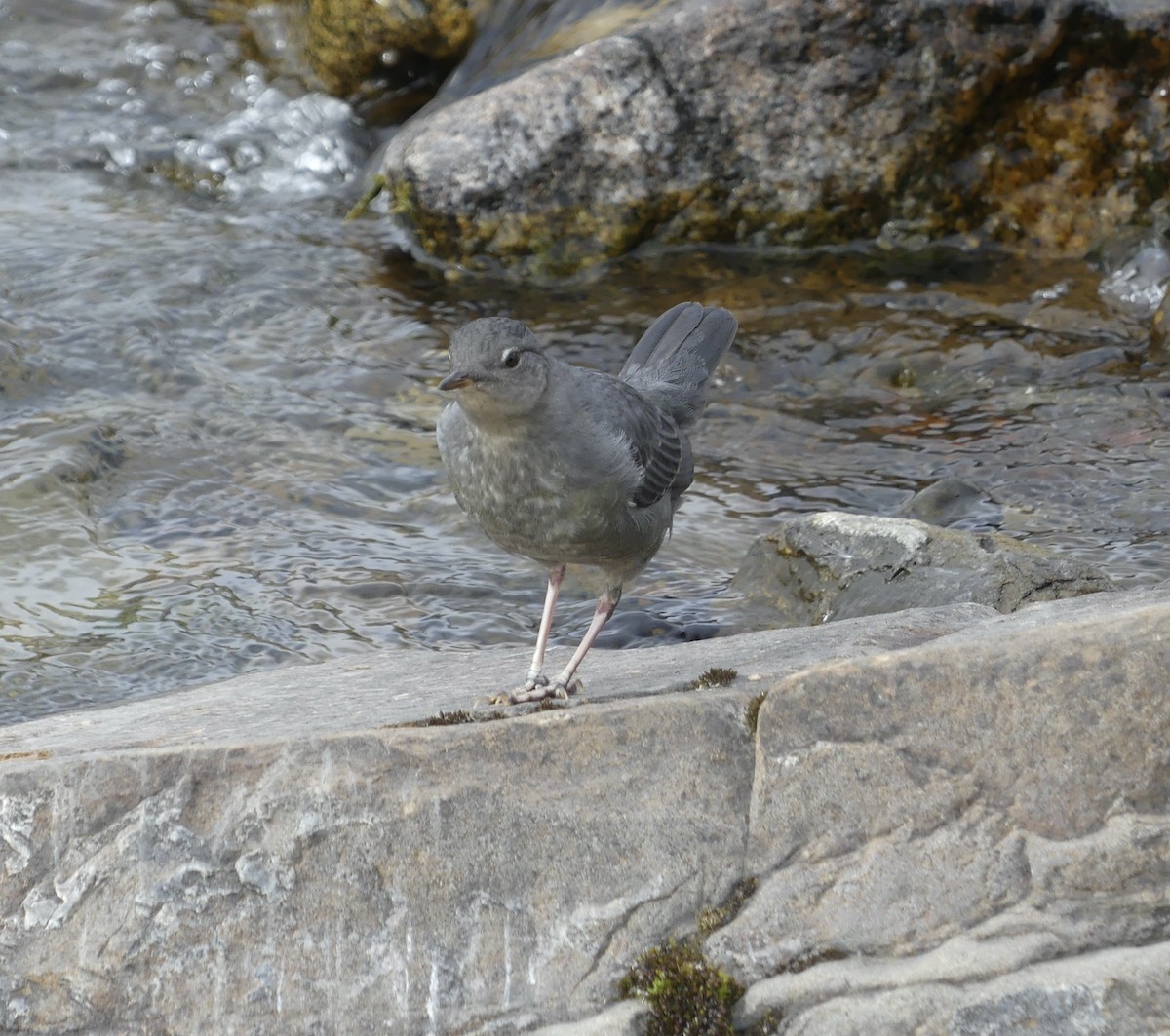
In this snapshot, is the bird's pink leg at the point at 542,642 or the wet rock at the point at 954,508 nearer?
the bird's pink leg at the point at 542,642

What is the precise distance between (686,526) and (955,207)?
3.73 metres

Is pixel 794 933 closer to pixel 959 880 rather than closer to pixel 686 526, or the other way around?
pixel 959 880

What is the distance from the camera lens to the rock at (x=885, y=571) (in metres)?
5.07

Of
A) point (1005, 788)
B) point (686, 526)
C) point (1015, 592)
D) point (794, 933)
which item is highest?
point (1005, 788)

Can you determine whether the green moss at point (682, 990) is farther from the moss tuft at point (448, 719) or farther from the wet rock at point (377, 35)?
the wet rock at point (377, 35)

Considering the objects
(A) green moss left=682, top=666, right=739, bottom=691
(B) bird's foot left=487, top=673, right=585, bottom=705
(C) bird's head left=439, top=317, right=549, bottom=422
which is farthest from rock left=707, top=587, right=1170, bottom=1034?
(C) bird's head left=439, top=317, right=549, bottom=422

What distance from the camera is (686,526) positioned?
21.9ft

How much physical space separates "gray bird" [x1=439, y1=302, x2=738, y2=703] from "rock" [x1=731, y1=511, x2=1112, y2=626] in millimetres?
1043

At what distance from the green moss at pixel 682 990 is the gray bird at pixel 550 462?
123 cm

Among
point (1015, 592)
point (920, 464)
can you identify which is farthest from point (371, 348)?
point (1015, 592)

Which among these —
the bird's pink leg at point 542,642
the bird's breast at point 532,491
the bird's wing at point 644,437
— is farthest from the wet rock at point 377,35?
the bird's breast at point 532,491

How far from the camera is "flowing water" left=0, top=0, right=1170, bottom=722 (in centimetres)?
589

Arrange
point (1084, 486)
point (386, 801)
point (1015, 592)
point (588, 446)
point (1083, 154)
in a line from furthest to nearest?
1. point (1083, 154)
2. point (1084, 486)
3. point (1015, 592)
4. point (588, 446)
5. point (386, 801)

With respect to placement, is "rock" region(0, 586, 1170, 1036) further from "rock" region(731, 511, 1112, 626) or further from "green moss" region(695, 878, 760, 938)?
"rock" region(731, 511, 1112, 626)
